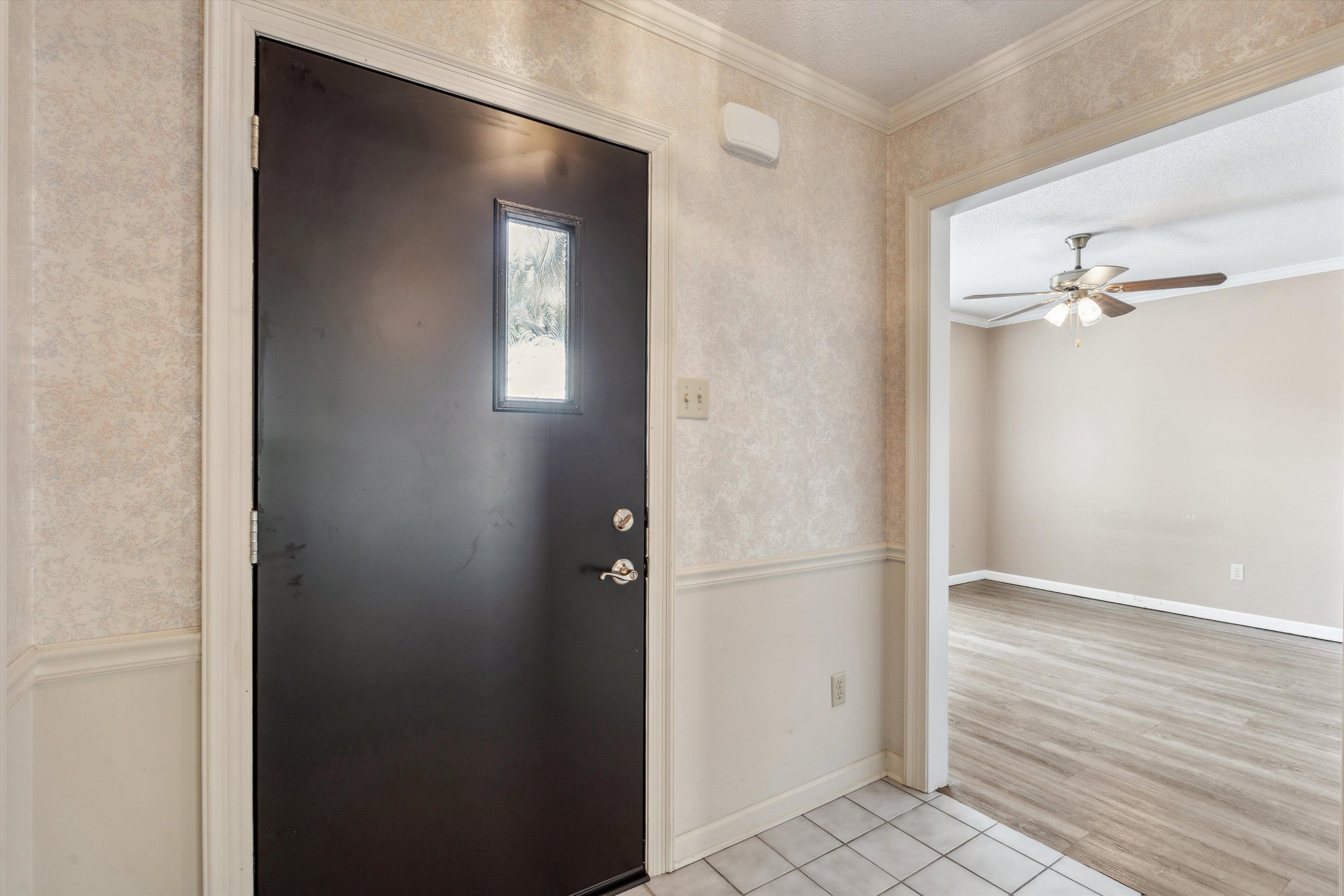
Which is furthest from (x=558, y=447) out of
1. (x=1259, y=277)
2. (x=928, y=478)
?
(x=1259, y=277)

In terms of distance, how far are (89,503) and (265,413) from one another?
12.8 inches

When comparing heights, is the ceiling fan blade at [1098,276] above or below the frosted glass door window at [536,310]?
above

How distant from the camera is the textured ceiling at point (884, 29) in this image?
1.90 m

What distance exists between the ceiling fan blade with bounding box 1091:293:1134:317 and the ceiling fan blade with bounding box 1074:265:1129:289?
10 centimetres

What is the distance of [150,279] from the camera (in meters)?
1.26

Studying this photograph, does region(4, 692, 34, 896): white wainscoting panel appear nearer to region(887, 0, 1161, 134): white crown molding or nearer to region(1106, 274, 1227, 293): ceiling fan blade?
region(887, 0, 1161, 134): white crown molding

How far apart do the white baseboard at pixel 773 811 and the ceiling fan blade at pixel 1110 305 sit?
2999mm

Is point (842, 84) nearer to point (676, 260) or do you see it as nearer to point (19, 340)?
point (676, 260)

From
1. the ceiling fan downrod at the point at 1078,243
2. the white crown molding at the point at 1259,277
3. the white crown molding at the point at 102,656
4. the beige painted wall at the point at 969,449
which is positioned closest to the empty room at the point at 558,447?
the white crown molding at the point at 102,656

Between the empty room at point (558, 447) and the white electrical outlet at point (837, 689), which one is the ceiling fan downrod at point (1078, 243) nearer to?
the empty room at point (558, 447)

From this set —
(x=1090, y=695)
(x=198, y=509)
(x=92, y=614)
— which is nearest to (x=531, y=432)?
(x=198, y=509)

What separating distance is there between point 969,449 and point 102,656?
259 inches

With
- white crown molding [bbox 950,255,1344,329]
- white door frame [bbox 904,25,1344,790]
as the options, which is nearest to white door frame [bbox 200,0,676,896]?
white door frame [bbox 904,25,1344,790]

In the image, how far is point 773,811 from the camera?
2.18 meters
